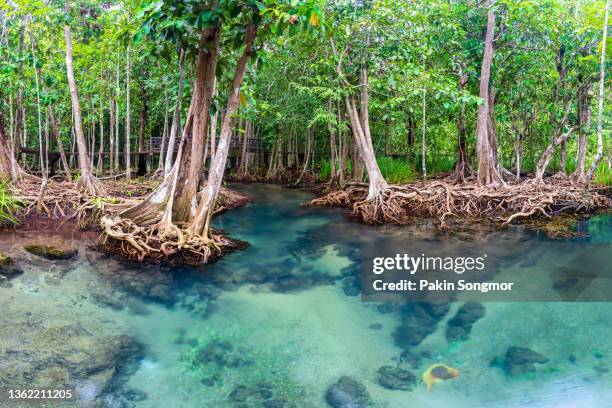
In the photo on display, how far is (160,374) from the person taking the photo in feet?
13.2

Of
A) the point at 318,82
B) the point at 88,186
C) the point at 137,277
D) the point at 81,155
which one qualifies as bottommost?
the point at 137,277

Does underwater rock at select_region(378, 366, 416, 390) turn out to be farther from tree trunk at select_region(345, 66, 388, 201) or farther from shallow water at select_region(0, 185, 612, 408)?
tree trunk at select_region(345, 66, 388, 201)

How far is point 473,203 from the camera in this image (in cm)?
1039

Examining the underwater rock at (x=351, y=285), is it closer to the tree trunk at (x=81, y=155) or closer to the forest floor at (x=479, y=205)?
the forest floor at (x=479, y=205)

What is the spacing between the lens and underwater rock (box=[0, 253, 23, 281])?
595 cm

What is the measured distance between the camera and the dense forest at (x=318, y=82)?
6.93m

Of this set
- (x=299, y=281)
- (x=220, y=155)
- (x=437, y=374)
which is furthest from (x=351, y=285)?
(x=220, y=155)

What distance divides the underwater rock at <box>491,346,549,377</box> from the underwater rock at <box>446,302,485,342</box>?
0.48 m

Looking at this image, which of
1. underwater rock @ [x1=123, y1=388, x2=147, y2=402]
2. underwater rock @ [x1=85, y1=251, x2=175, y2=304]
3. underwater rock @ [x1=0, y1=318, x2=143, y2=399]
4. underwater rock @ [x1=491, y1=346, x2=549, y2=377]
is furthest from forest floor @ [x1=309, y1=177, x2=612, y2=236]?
underwater rock @ [x1=123, y1=388, x2=147, y2=402]

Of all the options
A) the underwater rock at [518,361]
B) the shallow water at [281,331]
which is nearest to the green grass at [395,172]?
the shallow water at [281,331]

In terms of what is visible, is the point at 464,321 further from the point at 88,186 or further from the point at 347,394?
the point at 88,186

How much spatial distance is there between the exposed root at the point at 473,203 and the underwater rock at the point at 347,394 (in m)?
6.36

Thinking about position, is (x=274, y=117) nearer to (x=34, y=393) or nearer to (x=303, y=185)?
(x=303, y=185)

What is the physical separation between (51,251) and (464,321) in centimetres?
603
